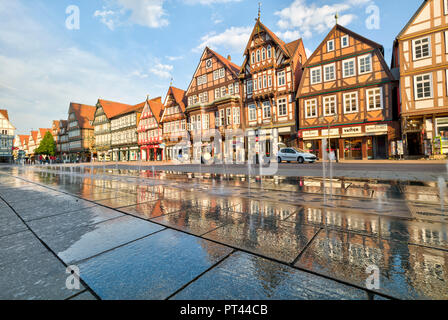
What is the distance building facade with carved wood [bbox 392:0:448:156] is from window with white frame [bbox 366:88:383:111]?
1.47 meters

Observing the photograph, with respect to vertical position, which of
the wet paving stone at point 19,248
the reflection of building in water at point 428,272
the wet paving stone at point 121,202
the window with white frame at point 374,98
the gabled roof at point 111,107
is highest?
the gabled roof at point 111,107

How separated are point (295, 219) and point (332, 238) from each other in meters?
0.85

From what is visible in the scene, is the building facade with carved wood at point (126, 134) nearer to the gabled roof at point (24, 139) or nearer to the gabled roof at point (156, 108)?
the gabled roof at point (156, 108)

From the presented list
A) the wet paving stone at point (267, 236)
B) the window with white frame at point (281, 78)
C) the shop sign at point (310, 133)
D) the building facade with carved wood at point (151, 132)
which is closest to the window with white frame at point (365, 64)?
the shop sign at point (310, 133)

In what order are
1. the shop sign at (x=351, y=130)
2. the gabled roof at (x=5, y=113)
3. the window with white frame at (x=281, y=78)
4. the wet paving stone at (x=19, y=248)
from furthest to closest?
the gabled roof at (x=5, y=113) < the window with white frame at (x=281, y=78) < the shop sign at (x=351, y=130) < the wet paving stone at (x=19, y=248)

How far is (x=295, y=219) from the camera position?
3.50 meters

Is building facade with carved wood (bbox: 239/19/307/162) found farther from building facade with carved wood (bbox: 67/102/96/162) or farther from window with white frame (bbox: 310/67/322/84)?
building facade with carved wood (bbox: 67/102/96/162)

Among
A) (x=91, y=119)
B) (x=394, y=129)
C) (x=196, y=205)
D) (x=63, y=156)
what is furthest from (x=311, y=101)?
(x=63, y=156)

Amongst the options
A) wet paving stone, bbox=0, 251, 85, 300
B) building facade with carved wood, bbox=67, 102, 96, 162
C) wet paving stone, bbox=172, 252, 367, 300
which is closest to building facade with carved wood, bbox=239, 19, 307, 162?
wet paving stone, bbox=172, 252, 367, 300

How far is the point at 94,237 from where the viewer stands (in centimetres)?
289

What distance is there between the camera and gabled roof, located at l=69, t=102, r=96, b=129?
54884mm

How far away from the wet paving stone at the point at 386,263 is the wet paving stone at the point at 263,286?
Result: 0.18m

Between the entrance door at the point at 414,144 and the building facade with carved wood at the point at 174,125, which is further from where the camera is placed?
the building facade with carved wood at the point at 174,125

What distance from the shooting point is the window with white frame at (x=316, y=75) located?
2203cm
